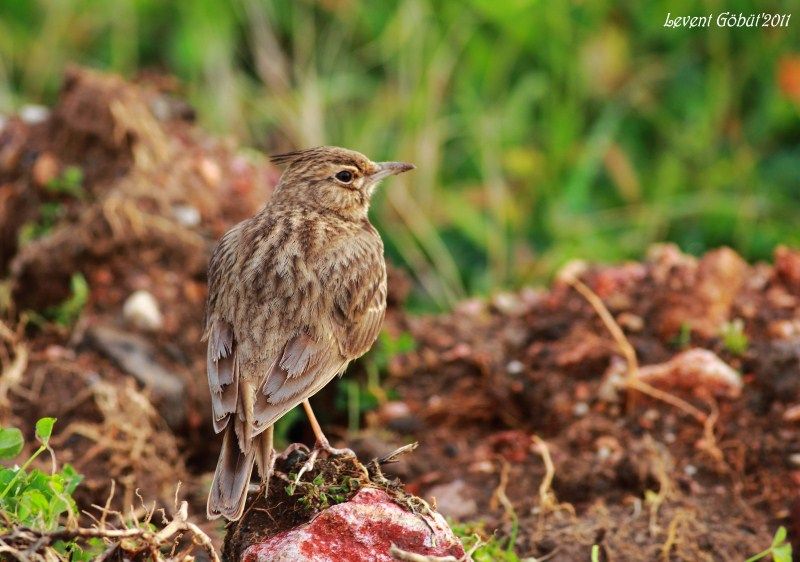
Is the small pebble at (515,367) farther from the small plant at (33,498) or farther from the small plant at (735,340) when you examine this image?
the small plant at (33,498)

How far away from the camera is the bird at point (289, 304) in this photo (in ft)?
12.9

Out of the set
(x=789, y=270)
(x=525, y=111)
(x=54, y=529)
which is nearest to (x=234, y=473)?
(x=54, y=529)

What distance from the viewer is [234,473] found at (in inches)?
146

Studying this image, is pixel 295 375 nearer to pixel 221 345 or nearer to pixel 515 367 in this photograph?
pixel 221 345

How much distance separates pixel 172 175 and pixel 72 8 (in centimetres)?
338

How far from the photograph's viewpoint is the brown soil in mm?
4953

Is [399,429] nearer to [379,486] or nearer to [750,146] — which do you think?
[379,486]

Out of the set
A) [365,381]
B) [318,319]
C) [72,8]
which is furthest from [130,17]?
[318,319]

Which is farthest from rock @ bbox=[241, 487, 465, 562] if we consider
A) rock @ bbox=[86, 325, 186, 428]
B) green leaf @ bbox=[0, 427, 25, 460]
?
rock @ bbox=[86, 325, 186, 428]

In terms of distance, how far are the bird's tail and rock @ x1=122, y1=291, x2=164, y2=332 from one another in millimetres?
1954

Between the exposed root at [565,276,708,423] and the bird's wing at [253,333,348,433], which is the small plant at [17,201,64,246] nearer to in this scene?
the bird's wing at [253,333,348,433]

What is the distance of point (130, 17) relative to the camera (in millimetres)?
9148

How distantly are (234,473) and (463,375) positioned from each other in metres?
2.35

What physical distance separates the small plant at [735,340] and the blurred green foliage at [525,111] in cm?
234
